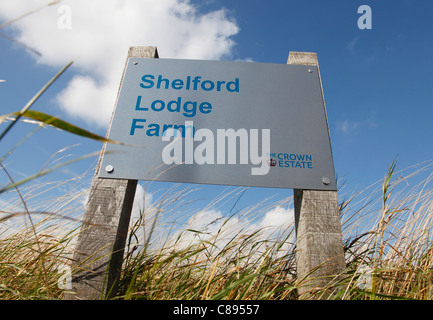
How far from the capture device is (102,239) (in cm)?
154

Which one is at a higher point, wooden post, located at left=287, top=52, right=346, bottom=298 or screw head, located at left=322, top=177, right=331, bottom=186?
screw head, located at left=322, top=177, right=331, bottom=186

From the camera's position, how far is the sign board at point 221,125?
5.52ft

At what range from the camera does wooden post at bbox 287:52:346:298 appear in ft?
4.94

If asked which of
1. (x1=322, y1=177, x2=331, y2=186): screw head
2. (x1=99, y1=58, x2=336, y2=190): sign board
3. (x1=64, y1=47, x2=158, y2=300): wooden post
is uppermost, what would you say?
(x1=99, y1=58, x2=336, y2=190): sign board

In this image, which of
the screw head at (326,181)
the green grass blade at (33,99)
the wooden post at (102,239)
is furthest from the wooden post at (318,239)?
the green grass blade at (33,99)

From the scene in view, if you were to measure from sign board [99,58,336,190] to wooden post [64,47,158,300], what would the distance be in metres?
0.10

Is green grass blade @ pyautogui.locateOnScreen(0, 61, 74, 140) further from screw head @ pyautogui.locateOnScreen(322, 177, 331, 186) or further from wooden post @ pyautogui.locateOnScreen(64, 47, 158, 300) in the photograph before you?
screw head @ pyautogui.locateOnScreen(322, 177, 331, 186)

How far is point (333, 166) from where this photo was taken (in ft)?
5.61

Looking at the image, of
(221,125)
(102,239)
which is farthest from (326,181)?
(102,239)

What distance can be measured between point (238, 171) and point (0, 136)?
1.25 m

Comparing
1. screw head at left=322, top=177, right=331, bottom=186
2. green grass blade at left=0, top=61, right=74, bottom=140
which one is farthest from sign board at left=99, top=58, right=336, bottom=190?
green grass blade at left=0, top=61, right=74, bottom=140

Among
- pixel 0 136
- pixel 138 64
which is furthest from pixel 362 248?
pixel 0 136

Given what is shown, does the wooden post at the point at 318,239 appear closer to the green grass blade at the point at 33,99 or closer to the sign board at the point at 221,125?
the sign board at the point at 221,125
